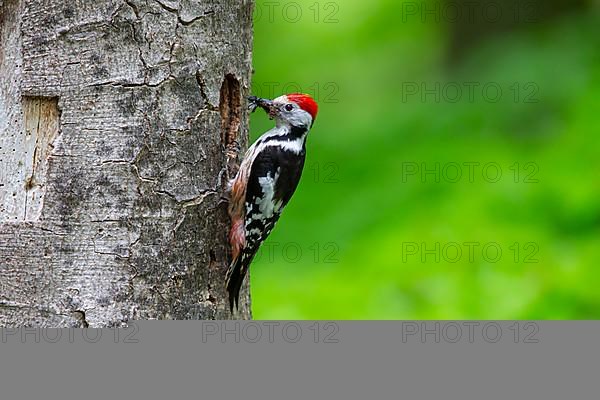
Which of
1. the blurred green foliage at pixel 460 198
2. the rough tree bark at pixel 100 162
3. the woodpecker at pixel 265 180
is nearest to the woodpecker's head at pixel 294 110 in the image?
the woodpecker at pixel 265 180

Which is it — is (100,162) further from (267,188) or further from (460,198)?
(460,198)

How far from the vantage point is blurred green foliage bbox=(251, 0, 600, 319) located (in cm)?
477

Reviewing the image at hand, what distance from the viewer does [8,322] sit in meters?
3.24

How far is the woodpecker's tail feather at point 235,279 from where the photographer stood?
3.65 m

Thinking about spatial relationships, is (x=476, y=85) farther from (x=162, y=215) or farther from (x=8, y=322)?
(x=8, y=322)

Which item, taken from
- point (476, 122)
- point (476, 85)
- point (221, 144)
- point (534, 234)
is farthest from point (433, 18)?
point (221, 144)

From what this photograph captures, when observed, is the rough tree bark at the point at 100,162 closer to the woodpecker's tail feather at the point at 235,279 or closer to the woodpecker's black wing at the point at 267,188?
the woodpecker's tail feather at the point at 235,279

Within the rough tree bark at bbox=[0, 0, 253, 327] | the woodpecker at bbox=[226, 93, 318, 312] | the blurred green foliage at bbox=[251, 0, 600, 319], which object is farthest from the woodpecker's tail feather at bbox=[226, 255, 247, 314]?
the blurred green foliage at bbox=[251, 0, 600, 319]

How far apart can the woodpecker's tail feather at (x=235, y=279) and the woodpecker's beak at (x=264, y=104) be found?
88 cm

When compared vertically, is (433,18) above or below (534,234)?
above

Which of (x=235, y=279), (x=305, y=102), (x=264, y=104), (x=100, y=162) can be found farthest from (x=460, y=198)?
(x=100, y=162)

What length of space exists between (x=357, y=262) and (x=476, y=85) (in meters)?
2.55

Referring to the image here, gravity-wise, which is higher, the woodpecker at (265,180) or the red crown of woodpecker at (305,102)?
the red crown of woodpecker at (305,102)

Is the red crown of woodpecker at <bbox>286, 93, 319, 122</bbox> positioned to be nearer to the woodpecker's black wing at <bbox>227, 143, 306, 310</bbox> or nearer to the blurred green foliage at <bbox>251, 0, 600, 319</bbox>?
the woodpecker's black wing at <bbox>227, 143, 306, 310</bbox>
